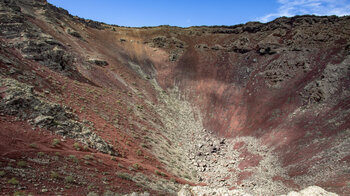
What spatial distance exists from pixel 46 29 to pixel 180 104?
3017 cm

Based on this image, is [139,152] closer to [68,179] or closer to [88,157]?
[88,157]

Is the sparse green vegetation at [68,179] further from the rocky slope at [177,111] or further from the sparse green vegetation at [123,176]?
the sparse green vegetation at [123,176]

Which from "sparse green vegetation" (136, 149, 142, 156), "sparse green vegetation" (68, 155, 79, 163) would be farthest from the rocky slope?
"sparse green vegetation" (68, 155, 79, 163)

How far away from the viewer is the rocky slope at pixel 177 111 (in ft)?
44.7

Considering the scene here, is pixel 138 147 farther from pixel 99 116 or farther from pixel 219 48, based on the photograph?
pixel 219 48

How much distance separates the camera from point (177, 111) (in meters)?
40.8

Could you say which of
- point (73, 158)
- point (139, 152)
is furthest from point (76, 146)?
point (139, 152)

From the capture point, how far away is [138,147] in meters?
22.0

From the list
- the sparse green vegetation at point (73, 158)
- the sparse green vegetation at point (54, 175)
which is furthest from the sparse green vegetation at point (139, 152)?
the sparse green vegetation at point (54, 175)

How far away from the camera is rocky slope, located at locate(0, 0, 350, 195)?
13633 millimetres

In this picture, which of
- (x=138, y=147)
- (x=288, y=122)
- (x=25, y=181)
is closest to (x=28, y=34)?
(x=138, y=147)

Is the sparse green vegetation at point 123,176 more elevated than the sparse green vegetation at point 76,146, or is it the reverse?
the sparse green vegetation at point 76,146

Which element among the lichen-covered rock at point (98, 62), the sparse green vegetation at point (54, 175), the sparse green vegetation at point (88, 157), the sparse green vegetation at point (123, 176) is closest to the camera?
the sparse green vegetation at point (54, 175)

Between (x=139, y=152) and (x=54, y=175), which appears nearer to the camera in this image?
(x=54, y=175)
